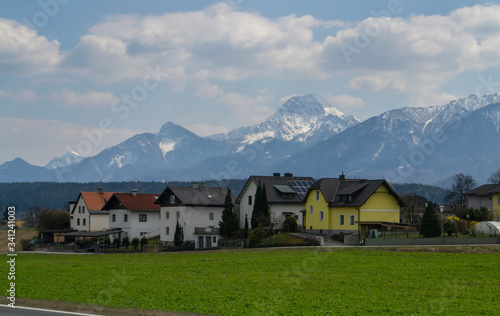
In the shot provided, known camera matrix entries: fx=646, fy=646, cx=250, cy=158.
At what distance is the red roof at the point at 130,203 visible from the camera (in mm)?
89938

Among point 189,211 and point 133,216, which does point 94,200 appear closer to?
point 133,216

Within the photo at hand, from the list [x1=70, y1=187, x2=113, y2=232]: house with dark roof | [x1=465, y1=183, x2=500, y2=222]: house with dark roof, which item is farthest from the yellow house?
[x1=70, y1=187, x2=113, y2=232]: house with dark roof

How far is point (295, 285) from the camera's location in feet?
98.1

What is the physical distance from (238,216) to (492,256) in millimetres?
45632

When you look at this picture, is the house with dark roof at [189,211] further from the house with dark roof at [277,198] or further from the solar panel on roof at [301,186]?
the solar panel on roof at [301,186]

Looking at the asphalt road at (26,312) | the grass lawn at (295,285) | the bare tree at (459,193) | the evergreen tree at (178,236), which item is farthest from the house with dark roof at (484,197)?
the asphalt road at (26,312)

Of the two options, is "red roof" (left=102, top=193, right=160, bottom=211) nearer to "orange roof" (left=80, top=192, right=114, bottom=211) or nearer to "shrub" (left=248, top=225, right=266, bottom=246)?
"orange roof" (left=80, top=192, right=114, bottom=211)

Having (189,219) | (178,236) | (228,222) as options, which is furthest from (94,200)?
(228,222)

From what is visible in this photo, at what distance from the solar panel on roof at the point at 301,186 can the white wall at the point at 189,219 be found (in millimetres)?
10105

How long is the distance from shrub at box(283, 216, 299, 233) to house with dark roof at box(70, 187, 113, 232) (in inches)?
1380

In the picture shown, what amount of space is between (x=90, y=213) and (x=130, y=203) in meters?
11.3

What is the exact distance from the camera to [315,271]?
36.2m

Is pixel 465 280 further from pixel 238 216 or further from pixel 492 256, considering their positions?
pixel 238 216

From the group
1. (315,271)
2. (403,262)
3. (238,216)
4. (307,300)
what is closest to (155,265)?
(315,271)
